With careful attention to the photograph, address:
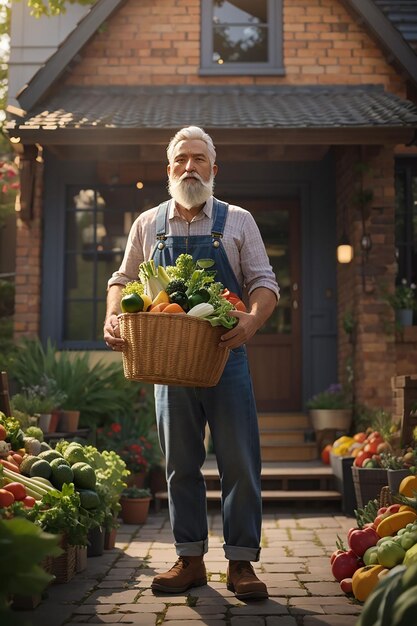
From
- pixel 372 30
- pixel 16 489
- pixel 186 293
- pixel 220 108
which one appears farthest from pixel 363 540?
pixel 372 30

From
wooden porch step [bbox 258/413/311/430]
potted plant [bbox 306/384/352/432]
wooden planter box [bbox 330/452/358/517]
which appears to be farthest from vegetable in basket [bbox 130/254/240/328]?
wooden porch step [bbox 258/413/311/430]

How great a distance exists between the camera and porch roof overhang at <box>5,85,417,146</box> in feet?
28.1

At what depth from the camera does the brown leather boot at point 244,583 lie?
12.7 feet

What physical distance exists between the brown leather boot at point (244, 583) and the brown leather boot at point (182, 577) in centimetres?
17

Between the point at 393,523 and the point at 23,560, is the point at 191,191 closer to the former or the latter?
the point at 393,523

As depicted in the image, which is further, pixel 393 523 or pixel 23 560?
pixel 393 523

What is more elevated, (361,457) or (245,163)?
(245,163)

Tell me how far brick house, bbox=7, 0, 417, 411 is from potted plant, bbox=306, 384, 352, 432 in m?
0.39

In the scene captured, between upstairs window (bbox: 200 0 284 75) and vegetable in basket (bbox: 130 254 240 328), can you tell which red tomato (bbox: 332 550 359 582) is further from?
upstairs window (bbox: 200 0 284 75)

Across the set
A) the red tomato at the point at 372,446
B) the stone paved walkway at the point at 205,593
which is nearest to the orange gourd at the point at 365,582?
the stone paved walkway at the point at 205,593

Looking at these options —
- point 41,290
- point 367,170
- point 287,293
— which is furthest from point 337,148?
point 41,290

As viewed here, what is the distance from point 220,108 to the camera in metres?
9.45

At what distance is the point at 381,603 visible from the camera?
2094 mm

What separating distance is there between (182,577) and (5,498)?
37.5 inches
